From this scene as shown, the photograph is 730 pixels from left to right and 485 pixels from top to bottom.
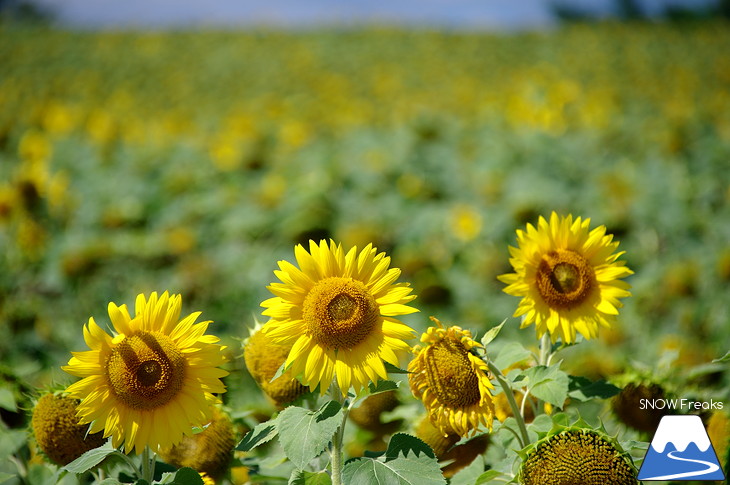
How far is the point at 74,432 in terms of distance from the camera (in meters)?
1.02

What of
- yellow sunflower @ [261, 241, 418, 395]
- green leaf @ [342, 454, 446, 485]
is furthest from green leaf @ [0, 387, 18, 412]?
green leaf @ [342, 454, 446, 485]

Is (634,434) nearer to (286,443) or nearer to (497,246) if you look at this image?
(286,443)

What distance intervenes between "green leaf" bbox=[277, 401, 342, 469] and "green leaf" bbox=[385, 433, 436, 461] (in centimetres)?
11

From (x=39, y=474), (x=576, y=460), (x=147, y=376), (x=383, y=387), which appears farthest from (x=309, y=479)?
(x=39, y=474)

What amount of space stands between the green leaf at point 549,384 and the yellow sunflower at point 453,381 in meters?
0.08

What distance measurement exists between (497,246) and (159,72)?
434 inches

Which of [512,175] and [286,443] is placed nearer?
[286,443]

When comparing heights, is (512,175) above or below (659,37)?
below

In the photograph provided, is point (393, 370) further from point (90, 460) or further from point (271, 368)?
point (90, 460)

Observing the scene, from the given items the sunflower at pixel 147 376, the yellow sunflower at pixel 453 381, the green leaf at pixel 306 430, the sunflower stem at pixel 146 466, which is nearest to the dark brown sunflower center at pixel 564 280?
the yellow sunflower at pixel 453 381

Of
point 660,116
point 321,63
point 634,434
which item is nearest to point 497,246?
point 634,434

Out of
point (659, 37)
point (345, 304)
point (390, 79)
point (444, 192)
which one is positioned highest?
point (659, 37)

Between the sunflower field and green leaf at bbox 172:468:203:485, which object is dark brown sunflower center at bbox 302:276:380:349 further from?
green leaf at bbox 172:468:203:485

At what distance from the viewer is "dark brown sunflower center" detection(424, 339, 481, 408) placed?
3.05 ft
